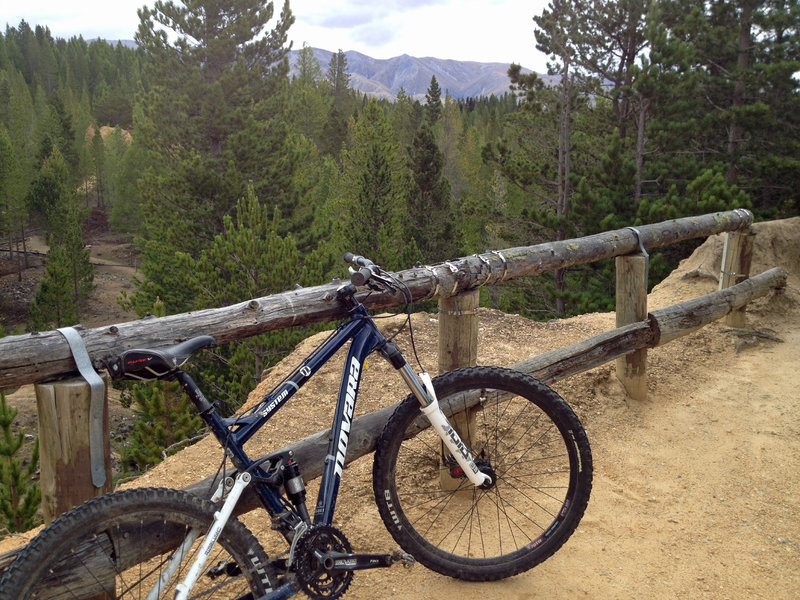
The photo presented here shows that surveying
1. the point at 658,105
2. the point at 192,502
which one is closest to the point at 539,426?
the point at 192,502

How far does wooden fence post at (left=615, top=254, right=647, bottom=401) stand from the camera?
15.2 feet

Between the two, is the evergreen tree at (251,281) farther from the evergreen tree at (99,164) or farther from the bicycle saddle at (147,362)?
the evergreen tree at (99,164)

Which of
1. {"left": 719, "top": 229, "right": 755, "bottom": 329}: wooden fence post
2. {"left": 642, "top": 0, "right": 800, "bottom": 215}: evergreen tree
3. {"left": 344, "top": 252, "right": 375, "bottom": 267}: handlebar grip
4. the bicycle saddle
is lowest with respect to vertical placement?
{"left": 719, "top": 229, "right": 755, "bottom": 329}: wooden fence post

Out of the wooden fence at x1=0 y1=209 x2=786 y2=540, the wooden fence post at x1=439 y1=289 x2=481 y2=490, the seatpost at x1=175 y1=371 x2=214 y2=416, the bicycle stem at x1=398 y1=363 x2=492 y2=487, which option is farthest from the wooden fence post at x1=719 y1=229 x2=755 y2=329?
the seatpost at x1=175 y1=371 x2=214 y2=416

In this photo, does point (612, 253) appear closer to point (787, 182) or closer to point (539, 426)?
point (539, 426)

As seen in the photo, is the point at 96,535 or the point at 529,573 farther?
the point at 529,573

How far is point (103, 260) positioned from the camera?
42.2 metres

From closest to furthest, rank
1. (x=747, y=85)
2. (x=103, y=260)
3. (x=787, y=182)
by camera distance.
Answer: (x=787, y=182)
(x=747, y=85)
(x=103, y=260)

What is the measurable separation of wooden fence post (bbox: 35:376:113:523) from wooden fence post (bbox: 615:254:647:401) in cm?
379

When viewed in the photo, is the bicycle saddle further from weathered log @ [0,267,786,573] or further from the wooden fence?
weathered log @ [0,267,786,573]

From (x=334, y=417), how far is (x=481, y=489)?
87 centimetres

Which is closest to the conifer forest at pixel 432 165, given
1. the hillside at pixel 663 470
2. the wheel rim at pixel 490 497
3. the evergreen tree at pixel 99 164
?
the hillside at pixel 663 470

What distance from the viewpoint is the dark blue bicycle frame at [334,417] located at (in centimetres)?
223

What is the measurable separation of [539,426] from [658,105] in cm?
1299
